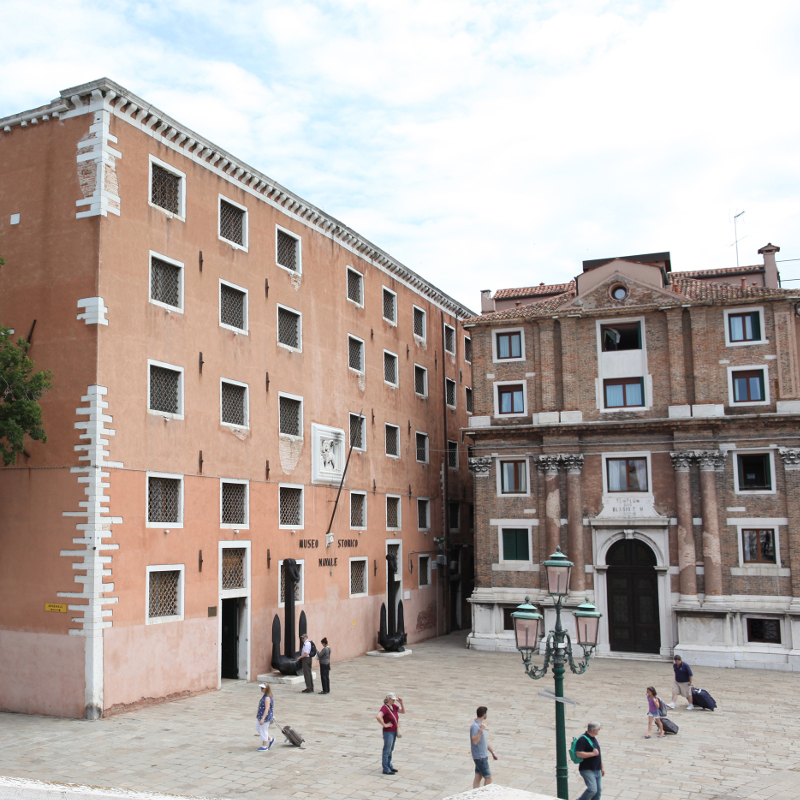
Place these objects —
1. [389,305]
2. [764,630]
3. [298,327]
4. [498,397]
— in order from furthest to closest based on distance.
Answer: [389,305] → [498,397] → [764,630] → [298,327]

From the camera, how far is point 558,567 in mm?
13570

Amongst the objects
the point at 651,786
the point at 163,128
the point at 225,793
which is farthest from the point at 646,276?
the point at 225,793

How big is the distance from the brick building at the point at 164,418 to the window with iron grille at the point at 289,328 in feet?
0.22

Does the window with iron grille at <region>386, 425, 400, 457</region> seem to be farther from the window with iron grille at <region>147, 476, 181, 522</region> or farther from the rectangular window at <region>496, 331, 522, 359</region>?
the window with iron grille at <region>147, 476, 181, 522</region>

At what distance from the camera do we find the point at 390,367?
119 ft

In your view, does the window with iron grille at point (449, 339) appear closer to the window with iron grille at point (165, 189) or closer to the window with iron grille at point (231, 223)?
the window with iron grille at point (231, 223)

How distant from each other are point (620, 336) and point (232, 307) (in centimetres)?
1633

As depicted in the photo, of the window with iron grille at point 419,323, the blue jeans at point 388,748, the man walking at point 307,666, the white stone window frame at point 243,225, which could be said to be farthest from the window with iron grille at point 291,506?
the window with iron grille at point 419,323

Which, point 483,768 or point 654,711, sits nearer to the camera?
point 483,768

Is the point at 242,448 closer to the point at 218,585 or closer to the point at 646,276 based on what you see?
the point at 218,585

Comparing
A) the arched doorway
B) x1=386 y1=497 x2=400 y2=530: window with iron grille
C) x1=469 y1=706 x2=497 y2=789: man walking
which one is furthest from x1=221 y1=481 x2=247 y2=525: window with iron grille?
the arched doorway

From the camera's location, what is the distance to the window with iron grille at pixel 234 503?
24859 mm

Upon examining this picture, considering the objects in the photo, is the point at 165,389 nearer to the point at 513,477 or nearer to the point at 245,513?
the point at 245,513

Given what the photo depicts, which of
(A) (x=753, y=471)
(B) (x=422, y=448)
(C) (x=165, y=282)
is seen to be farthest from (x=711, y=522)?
(C) (x=165, y=282)
